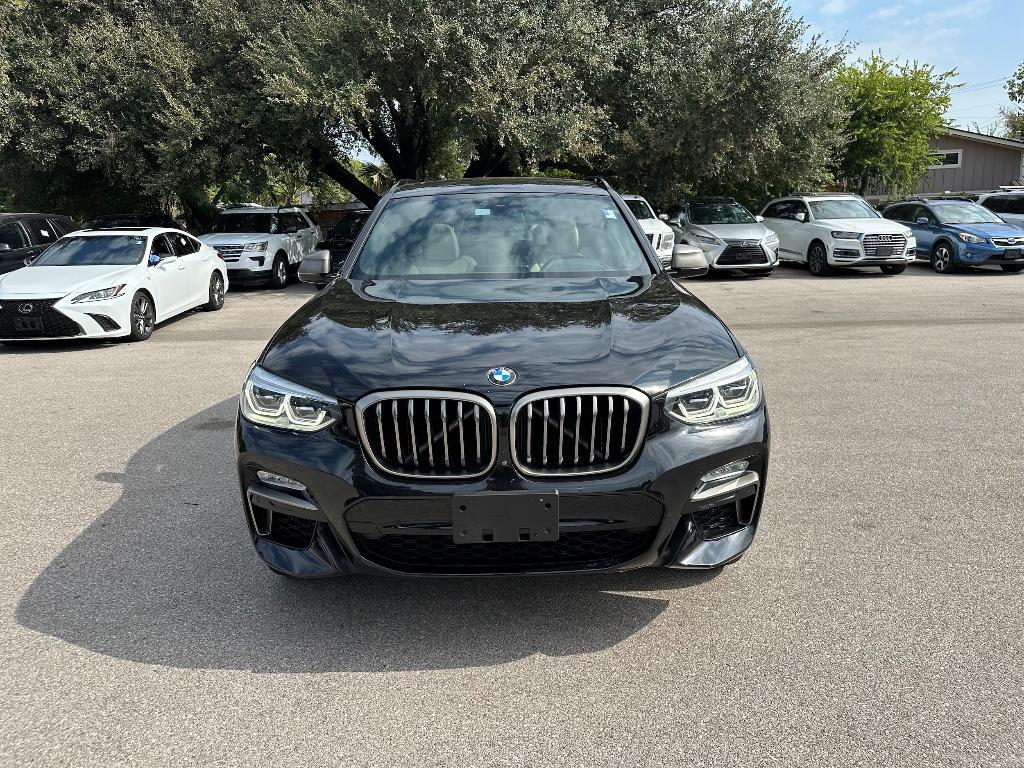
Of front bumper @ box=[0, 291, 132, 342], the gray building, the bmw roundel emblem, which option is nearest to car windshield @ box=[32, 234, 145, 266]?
front bumper @ box=[0, 291, 132, 342]

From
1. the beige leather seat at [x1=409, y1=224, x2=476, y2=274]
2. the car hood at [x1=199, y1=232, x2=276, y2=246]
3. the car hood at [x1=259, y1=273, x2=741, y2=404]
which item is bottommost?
the car hood at [x1=199, y1=232, x2=276, y2=246]

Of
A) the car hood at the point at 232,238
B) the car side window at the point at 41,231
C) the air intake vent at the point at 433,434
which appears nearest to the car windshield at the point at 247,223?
the car hood at the point at 232,238

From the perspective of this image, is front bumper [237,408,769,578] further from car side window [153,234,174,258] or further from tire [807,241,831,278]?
tire [807,241,831,278]

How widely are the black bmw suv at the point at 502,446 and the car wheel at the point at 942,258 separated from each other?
17.2 metres

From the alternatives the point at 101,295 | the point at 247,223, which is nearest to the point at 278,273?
the point at 247,223

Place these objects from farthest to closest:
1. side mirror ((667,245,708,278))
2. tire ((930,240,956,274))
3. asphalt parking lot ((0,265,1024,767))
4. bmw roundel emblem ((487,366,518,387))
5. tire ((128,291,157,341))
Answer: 1. tire ((930,240,956,274))
2. tire ((128,291,157,341))
3. side mirror ((667,245,708,278))
4. bmw roundel emblem ((487,366,518,387))
5. asphalt parking lot ((0,265,1024,767))

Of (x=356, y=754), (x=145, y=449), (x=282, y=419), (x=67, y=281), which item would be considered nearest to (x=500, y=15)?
(x=67, y=281)

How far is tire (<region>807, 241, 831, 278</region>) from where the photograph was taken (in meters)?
18.2

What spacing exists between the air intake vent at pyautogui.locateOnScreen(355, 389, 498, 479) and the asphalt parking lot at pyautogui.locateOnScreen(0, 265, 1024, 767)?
720mm

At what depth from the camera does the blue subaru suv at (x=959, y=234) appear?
1775cm

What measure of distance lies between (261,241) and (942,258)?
1433 cm

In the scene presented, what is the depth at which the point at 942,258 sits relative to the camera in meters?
18.6

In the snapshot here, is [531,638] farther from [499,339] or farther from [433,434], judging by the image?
[499,339]

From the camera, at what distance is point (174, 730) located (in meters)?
2.70
